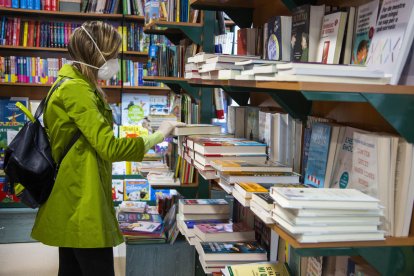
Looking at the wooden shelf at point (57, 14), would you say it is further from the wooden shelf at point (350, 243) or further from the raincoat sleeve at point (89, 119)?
the wooden shelf at point (350, 243)

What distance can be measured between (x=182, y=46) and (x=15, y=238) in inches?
95.7

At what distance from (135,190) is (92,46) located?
308cm

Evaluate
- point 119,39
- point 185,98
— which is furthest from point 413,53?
point 185,98

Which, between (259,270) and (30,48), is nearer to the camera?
(259,270)

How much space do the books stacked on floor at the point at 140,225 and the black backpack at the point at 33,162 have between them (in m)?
1.01

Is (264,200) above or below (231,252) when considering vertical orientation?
above

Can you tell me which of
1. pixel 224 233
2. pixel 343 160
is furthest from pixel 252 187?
pixel 224 233

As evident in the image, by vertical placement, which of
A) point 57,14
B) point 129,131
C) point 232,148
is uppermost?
point 57,14

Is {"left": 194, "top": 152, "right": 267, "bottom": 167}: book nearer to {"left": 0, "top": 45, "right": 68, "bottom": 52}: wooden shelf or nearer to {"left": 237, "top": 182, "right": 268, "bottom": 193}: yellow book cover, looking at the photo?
Answer: {"left": 237, "top": 182, "right": 268, "bottom": 193}: yellow book cover

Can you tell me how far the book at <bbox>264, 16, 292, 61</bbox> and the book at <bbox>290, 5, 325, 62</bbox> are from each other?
0.27 feet

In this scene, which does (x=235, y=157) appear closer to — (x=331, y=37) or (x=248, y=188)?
(x=248, y=188)

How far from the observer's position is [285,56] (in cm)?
174

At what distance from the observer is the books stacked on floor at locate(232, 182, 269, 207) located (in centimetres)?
144

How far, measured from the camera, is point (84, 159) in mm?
2025
